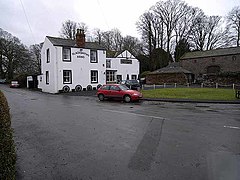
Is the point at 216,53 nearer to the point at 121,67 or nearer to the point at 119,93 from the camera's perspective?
the point at 121,67

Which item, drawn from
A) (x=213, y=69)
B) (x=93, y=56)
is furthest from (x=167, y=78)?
(x=93, y=56)

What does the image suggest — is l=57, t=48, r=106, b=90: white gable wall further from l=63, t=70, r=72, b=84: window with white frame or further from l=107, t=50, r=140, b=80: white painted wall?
l=107, t=50, r=140, b=80: white painted wall

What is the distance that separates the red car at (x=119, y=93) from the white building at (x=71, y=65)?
1253cm

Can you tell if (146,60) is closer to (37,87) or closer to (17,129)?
(37,87)

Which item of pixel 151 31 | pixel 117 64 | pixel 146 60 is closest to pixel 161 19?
pixel 151 31

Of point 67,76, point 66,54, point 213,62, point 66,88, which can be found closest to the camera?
point 66,88

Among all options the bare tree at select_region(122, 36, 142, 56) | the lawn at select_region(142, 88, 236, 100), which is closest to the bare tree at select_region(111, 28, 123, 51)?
the bare tree at select_region(122, 36, 142, 56)

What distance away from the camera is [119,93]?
56.5ft

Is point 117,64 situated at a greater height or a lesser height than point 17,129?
greater

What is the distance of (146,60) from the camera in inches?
2191

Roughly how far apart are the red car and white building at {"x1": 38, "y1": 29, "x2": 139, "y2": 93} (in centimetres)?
1253

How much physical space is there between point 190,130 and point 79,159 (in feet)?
14.4

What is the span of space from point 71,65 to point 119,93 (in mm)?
15114

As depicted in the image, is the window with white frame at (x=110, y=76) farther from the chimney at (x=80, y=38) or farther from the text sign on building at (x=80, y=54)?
the chimney at (x=80, y=38)
